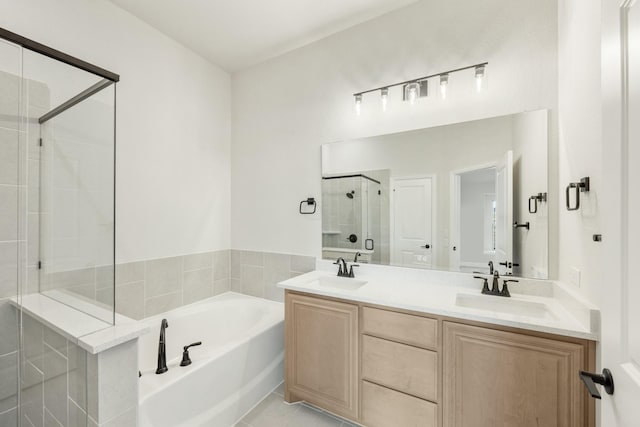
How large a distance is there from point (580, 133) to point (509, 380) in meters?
1.28

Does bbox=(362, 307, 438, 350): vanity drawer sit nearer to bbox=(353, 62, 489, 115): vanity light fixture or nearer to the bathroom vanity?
the bathroom vanity

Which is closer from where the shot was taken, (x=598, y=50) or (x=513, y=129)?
(x=598, y=50)

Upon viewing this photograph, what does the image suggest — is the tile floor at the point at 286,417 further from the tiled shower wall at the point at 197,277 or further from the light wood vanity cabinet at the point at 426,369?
the tiled shower wall at the point at 197,277

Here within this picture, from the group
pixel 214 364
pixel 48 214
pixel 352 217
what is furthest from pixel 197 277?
pixel 352 217

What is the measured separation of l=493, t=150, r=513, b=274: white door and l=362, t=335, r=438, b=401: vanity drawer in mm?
817

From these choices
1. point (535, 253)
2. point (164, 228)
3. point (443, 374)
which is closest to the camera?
point (443, 374)

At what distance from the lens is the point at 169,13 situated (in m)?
2.18

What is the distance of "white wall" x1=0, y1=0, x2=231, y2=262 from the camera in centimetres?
189

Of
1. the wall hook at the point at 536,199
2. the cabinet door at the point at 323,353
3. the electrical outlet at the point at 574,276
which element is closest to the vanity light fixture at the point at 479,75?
the wall hook at the point at 536,199

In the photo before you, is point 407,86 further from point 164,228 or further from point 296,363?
point 164,228

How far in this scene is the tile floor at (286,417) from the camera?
186 cm

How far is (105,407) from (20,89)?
1846 millimetres

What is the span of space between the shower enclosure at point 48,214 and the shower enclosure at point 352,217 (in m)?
1.60

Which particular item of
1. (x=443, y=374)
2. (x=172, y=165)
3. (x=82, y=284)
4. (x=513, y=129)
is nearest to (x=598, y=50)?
(x=513, y=129)
